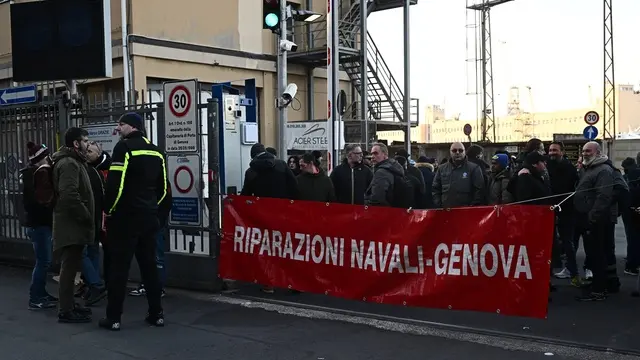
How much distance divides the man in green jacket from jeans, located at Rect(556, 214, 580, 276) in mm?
5694

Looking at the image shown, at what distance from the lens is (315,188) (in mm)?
8555

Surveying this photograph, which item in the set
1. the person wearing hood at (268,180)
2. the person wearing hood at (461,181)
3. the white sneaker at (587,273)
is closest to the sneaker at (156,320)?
the person wearing hood at (268,180)

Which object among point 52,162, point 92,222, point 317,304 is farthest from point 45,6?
point 317,304

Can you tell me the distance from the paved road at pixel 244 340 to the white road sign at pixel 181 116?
2.14 meters

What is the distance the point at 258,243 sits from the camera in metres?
7.91

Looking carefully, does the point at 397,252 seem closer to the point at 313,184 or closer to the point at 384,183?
the point at 384,183

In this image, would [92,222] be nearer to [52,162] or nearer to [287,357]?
[52,162]

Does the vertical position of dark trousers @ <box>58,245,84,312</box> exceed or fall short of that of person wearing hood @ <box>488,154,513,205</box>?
it falls short

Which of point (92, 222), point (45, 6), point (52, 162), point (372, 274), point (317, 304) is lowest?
point (317, 304)

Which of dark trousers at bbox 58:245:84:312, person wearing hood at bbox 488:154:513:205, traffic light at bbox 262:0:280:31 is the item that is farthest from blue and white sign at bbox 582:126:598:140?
dark trousers at bbox 58:245:84:312

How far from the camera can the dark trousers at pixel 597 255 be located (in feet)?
25.1

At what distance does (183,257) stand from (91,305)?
134cm

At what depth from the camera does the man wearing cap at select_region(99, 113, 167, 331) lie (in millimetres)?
6402

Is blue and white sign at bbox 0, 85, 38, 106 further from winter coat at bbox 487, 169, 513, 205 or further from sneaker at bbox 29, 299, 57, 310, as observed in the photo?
winter coat at bbox 487, 169, 513, 205
